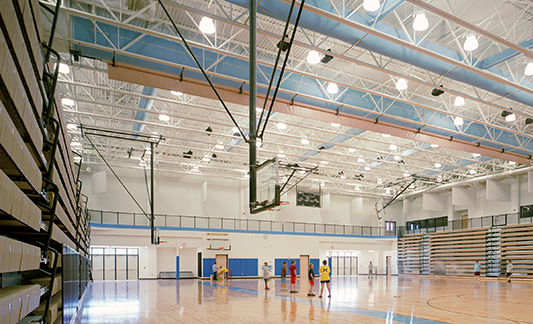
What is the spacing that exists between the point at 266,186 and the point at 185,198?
27173 mm

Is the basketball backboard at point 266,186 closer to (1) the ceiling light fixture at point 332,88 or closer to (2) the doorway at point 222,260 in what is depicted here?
(1) the ceiling light fixture at point 332,88

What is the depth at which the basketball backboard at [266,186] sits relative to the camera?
22.7 feet

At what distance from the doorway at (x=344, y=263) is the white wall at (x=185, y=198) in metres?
3.90

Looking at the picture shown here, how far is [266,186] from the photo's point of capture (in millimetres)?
7312

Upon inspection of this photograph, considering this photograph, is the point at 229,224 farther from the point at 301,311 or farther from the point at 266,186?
the point at 266,186

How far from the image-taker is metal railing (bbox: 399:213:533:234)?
97.0ft

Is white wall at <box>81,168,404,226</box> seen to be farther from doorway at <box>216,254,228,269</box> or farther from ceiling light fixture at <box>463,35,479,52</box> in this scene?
ceiling light fixture at <box>463,35,479,52</box>

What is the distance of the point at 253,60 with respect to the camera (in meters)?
6.14

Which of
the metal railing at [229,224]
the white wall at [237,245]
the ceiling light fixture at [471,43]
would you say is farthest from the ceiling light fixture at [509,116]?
the metal railing at [229,224]

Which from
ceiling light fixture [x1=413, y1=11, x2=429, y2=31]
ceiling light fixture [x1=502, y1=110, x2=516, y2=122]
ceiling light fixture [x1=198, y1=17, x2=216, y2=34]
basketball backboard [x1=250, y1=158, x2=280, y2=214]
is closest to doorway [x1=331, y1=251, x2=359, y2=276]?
ceiling light fixture [x1=502, y1=110, x2=516, y2=122]

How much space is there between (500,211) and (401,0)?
26.6 meters

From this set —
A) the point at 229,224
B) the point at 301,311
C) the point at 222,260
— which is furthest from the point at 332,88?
the point at 229,224

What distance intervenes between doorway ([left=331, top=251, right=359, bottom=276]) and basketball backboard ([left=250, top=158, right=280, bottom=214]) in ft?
112

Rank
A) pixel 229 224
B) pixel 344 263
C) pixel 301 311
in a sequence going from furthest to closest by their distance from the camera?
pixel 344 263 < pixel 229 224 < pixel 301 311
